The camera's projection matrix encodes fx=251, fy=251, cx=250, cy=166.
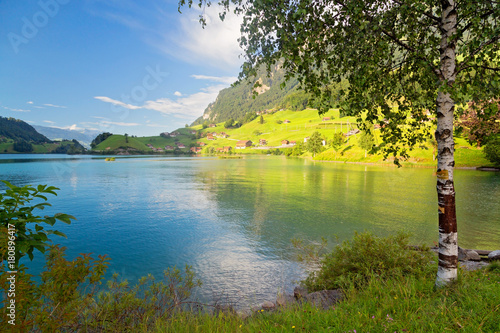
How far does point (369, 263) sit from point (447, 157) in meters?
4.70

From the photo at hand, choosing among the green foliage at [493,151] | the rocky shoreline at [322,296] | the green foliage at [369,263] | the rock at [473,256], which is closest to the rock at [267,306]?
the rocky shoreline at [322,296]

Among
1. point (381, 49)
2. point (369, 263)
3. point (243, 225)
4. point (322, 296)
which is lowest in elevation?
point (243, 225)

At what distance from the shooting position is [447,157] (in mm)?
7020

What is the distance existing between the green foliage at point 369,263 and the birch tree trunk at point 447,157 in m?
1.64

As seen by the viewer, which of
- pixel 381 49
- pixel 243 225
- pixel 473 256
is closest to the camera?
pixel 381 49

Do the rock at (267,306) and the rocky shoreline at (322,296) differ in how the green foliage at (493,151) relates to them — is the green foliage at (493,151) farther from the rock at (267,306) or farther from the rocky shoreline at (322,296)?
the rock at (267,306)

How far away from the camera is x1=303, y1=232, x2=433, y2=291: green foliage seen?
8938mm

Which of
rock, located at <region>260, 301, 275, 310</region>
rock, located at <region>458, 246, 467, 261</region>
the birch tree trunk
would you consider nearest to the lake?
rock, located at <region>260, 301, 275, 310</region>

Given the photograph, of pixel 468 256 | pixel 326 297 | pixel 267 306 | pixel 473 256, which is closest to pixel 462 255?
pixel 468 256

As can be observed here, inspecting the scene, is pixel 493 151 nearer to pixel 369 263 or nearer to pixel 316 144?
pixel 369 263

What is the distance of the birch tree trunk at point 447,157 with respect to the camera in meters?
6.81

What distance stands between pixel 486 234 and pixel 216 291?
71.6 ft

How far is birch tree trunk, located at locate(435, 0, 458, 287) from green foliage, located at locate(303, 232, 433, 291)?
5.39 ft

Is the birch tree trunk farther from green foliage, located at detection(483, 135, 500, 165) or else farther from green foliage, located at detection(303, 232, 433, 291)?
green foliage, located at detection(483, 135, 500, 165)
